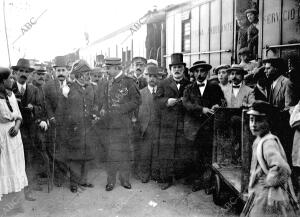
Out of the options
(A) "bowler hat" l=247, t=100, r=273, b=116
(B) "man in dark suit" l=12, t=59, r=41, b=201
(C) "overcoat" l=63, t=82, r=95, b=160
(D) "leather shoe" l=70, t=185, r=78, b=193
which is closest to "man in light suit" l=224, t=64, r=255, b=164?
(A) "bowler hat" l=247, t=100, r=273, b=116

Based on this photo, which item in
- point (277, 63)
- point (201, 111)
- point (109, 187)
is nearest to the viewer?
point (277, 63)

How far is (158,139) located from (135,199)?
1.35 metres

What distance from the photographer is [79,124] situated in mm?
6051

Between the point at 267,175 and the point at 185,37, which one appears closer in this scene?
the point at 267,175

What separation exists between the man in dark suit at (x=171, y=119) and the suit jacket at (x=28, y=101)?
6.86 ft

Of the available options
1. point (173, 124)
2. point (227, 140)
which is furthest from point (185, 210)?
point (173, 124)

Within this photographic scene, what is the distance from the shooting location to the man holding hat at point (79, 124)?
599 centimetres

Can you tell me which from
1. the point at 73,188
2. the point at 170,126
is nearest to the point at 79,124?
the point at 73,188

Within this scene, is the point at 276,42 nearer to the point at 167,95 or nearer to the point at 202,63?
the point at 202,63

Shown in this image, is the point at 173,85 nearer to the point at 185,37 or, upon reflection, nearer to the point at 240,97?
the point at 240,97

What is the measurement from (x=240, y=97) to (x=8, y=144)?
360 centimetres

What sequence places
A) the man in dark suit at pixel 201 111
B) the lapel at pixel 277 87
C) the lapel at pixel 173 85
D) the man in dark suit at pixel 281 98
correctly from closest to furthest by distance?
the man in dark suit at pixel 281 98, the lapel at pixel 277 87, the man in dark suit at pixel 201 111, the lapel at pixel 173 85

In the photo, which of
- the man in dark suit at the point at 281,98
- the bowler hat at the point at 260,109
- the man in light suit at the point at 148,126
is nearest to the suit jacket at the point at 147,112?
the man in light suit at the point at 148,126

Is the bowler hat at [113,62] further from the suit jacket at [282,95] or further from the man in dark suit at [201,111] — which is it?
the suit jacket at [282,95]
